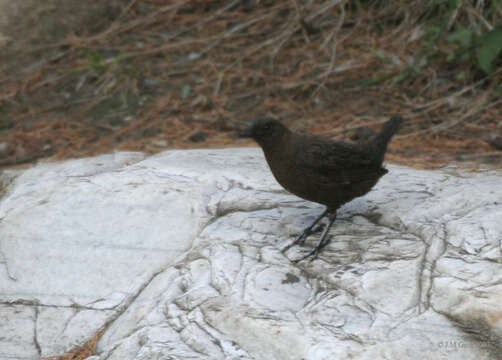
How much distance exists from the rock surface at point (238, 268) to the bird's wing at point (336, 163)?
9.6 inches

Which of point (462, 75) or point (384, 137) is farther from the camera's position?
point (462, 75)

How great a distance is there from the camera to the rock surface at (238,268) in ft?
7.75

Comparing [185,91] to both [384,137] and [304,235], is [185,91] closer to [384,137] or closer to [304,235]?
[384,137]

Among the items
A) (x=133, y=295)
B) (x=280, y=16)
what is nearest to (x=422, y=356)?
(x=133, y=295)

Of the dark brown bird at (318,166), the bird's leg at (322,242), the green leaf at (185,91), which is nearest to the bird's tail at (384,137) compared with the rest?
the dark brown bird at (318,166)

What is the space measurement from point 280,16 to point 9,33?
3131mm

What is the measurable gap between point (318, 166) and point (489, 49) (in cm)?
262

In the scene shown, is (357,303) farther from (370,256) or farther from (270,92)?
(270,92)

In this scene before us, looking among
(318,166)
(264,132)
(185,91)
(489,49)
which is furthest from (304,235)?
(185,91)

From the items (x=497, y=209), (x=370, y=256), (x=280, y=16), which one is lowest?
(x=370, y=256)

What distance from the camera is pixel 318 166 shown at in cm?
312

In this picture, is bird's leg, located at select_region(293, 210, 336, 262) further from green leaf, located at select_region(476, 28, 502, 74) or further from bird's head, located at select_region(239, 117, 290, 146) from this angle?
green leaf, located at select_region(476, 28, 502, 74)

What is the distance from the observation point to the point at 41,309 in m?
2.94

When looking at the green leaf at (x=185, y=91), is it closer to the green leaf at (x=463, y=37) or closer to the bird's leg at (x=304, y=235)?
the green leaf at (x=463, y=37)
